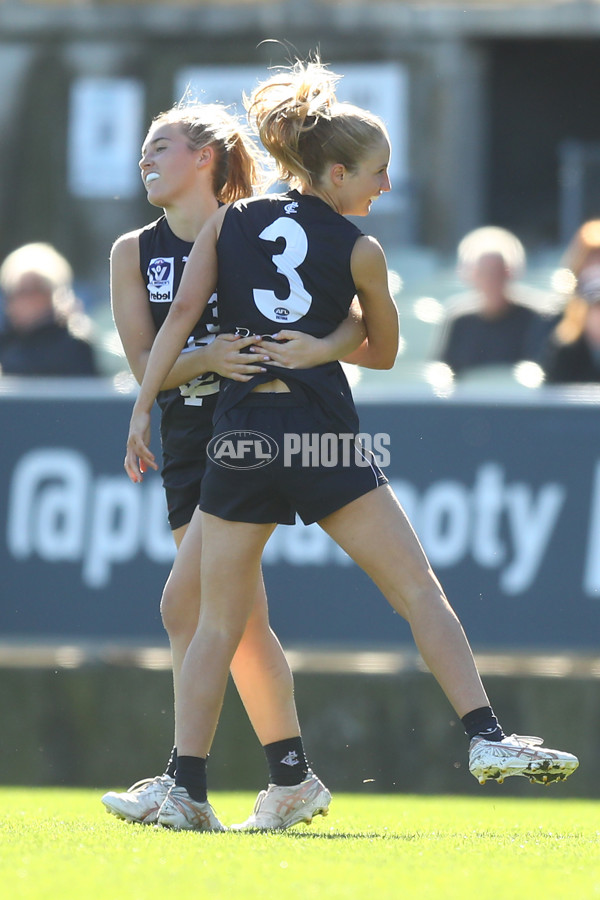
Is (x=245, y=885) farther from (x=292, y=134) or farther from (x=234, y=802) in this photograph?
(x=234, y=802)

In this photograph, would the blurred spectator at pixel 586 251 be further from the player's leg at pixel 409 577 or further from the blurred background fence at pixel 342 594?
the player's leg at pixel 409 577

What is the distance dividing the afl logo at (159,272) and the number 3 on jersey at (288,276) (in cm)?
41

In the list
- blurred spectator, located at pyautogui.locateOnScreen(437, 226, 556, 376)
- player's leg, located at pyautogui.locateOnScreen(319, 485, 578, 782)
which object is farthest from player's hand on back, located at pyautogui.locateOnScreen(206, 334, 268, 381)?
blurred spectator, located at pyautogui.locateOnScreen(437, 226, 556, 376)

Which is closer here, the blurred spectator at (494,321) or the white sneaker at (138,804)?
the white sneaker at (138,804)

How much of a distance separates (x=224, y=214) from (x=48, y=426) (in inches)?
121

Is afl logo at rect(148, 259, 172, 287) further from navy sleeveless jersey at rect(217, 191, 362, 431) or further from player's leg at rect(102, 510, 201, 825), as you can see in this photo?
player's leg at rect(102, 510, 201, 825)

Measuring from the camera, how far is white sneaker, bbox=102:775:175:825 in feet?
13.9

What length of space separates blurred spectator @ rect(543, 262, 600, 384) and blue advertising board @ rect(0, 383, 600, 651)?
2.25 feet

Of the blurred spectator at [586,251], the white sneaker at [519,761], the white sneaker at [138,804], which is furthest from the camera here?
the blurred spectator at [586,251]

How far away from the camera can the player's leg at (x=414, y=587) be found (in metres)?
3.95

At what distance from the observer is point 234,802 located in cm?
586

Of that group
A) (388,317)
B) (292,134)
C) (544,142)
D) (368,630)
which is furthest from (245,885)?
(544,142)

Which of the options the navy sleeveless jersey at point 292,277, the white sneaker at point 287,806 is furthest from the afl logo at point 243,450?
the white sneaker at point 287,806

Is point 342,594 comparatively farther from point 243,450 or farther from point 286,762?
point 243,450
